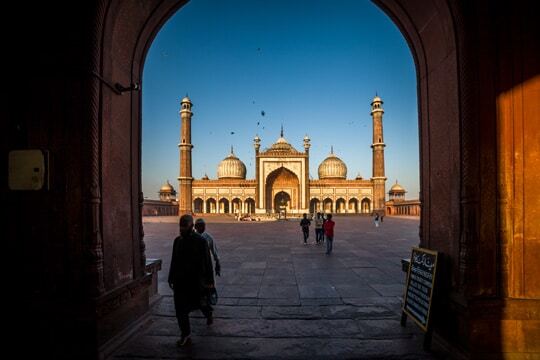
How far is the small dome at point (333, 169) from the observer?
189 feet

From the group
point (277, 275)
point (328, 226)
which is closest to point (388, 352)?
point (277, 275)

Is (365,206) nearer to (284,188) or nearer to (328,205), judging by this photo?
(328,205)

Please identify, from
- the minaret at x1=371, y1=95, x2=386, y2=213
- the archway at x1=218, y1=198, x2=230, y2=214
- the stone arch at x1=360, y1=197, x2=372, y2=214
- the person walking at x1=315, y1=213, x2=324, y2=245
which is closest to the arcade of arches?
the person walking at x1=315, y1=213, x2=324, y2=245

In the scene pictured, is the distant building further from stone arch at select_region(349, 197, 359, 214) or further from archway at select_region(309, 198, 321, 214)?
archway at select_region(309, 198, 321, 214)


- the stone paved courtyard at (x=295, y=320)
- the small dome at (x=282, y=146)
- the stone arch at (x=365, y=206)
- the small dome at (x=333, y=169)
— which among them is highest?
the small dome at (x=282, y=146)

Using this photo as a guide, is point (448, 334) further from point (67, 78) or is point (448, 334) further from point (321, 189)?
point (321, 189)

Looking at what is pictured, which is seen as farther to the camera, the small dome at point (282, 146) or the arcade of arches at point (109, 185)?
the small dome at point (282, 146)

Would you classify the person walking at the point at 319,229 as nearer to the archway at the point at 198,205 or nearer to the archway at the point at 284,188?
the archway at the point at 284,188

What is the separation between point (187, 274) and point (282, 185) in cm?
4612

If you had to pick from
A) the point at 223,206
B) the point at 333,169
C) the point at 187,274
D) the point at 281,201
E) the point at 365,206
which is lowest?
the point at 365,206

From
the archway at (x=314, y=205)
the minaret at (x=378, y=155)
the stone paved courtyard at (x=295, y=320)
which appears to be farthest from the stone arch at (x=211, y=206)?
the stone paved courtyard at (x=295, y=320)

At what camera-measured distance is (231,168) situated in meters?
57.9

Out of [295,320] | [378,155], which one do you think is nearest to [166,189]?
[378,155]

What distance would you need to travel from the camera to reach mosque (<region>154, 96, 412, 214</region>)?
44.7m
